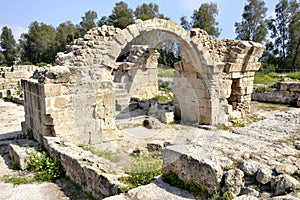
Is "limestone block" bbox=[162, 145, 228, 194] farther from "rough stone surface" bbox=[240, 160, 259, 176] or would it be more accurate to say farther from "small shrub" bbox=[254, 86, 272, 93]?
"small shrub" bbox=[254, 86, 272, 93]

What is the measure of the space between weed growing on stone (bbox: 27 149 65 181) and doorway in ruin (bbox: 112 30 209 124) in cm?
480

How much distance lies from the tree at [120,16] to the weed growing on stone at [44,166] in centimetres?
3059

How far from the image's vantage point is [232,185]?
2814mm

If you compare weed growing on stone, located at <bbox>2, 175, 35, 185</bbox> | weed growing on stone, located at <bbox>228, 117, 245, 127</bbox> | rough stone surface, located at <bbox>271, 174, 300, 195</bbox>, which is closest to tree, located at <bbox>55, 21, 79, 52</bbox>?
weed growing on stone, located at <bbox>228, 117, 245, 127</bbox>

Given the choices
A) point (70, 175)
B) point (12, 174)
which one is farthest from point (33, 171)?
point (70, 175)

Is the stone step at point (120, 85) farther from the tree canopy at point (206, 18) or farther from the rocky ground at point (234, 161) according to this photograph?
the tree canopy at point (206, 18)

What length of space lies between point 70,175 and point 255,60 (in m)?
8.06

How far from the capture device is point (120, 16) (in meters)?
35.1

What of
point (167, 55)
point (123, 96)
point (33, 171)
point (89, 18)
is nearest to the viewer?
point (33, 171)

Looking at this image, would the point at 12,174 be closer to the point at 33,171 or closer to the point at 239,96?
the point at 33,171

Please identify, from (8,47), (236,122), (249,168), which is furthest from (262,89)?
(8,47)

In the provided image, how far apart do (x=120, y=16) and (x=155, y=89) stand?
22609 mm

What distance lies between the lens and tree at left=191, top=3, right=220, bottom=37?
34688 millimetres

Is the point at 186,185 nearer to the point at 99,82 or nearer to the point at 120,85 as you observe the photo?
the point at 99,82
